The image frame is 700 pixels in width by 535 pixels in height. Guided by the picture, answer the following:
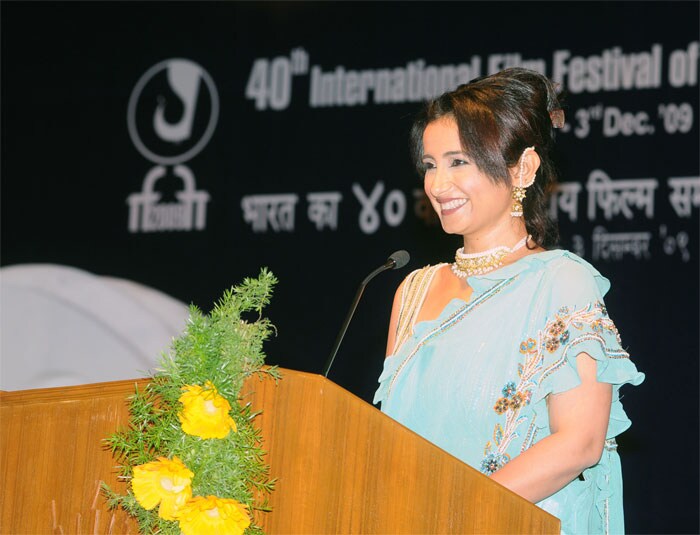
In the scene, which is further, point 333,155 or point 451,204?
point 333,155

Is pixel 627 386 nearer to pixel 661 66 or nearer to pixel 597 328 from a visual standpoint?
pixel 661 66

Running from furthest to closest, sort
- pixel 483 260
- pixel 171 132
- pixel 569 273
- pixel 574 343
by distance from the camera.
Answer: pixel 171 132 < pixel 483 260 < pixel 569 273 < pixel 574 343

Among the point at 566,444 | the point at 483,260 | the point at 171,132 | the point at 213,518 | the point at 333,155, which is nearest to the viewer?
the point at 213,518

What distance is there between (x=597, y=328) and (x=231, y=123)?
9.58ft

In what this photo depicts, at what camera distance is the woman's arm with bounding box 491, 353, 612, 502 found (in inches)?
72.1

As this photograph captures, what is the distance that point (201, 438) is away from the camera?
5.01 ft

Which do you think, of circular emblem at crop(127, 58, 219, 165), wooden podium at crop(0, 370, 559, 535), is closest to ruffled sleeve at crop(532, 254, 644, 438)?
wooden podium at crop(0, 370, 559, 535)

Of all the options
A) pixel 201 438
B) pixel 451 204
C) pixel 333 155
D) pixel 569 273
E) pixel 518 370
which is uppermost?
pixel 333 155

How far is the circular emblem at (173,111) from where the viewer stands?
4734 millimetres

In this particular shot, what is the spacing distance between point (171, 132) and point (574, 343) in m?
3.13

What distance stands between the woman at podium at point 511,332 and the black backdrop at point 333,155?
154 cm

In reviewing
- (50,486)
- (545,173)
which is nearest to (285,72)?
(545,173)

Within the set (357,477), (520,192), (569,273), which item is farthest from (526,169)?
(357,477)

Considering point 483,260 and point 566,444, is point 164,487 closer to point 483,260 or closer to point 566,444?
point 566,444
